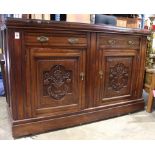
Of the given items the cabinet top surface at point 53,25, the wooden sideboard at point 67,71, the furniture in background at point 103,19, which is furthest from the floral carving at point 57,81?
the furniture in background at point 103,19

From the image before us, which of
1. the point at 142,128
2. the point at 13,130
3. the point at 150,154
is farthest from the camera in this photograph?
the point at 142,128

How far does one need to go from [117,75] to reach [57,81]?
0.67 m

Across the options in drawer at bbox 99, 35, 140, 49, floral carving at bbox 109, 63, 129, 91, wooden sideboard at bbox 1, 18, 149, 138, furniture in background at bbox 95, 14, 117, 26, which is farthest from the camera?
furniture in background at bbox 95, 14, 117, 26

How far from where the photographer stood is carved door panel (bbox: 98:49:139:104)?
1750mm

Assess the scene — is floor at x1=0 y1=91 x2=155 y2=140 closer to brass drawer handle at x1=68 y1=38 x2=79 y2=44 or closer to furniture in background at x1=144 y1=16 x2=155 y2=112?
furniture in background at x1=144 y1=16 x2=155 y2=112

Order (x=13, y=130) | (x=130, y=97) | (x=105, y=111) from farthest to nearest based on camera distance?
(x=130, y=97)
(x=105, y=111)
(x=13, y=130)

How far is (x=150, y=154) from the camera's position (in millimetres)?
1252

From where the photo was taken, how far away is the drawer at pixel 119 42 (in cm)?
Answer: 168

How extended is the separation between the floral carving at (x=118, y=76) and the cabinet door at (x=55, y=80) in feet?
1.14

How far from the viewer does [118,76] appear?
1867 mm

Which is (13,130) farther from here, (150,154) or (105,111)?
(150,154)

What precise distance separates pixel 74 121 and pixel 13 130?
553mm

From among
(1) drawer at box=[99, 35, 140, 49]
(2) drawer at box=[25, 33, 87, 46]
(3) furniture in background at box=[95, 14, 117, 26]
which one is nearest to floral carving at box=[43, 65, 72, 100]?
(2) drawer at box=[25, 33, 87, 46]
